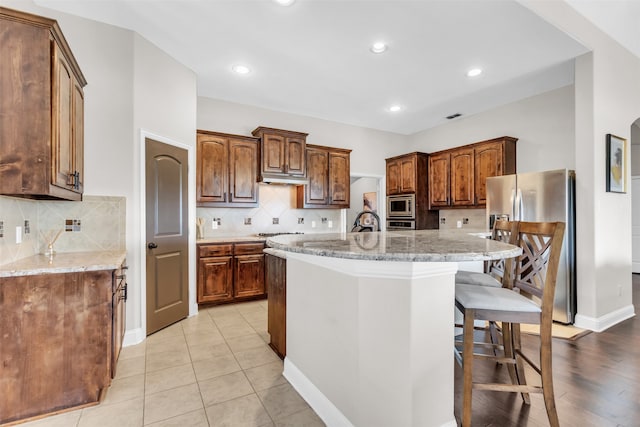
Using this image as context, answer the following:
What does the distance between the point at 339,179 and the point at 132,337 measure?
3651 mm

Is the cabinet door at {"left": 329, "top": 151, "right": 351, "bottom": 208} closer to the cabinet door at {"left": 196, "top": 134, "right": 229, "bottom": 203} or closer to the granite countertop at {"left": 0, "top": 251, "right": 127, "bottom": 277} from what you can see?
the cabinet door at {"left": 196, "top": 134, "right": 229, "bottom": 203}

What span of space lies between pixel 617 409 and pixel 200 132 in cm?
465

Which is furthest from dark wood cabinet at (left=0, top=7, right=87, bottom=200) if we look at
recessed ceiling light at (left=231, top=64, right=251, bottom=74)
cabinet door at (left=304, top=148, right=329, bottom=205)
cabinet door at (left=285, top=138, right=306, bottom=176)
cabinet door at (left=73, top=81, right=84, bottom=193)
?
cabinet door at (left=304, top=148, right=329, bottom=205)

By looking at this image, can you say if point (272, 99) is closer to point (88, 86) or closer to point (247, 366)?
point (88, 86)

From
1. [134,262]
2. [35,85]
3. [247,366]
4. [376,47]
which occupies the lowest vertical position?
[247,366]

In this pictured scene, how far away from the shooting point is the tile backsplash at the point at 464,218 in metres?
5.02

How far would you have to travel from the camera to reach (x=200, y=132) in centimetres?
401

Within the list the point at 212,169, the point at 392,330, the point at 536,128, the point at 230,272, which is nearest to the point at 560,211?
the point at 536,128

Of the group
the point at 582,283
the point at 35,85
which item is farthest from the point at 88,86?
the point at 582,283

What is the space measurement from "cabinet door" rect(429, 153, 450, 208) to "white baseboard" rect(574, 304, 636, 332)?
8.00 feet

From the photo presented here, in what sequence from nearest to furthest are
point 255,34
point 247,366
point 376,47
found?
1. point 247,366
2. point 255,34
3. point 376,47

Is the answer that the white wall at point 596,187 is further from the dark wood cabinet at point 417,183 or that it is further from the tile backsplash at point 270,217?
the tile backsplash at point 270,217

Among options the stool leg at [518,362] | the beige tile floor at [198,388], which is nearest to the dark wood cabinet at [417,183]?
the stool leg at [518,362]

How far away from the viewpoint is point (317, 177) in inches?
197
